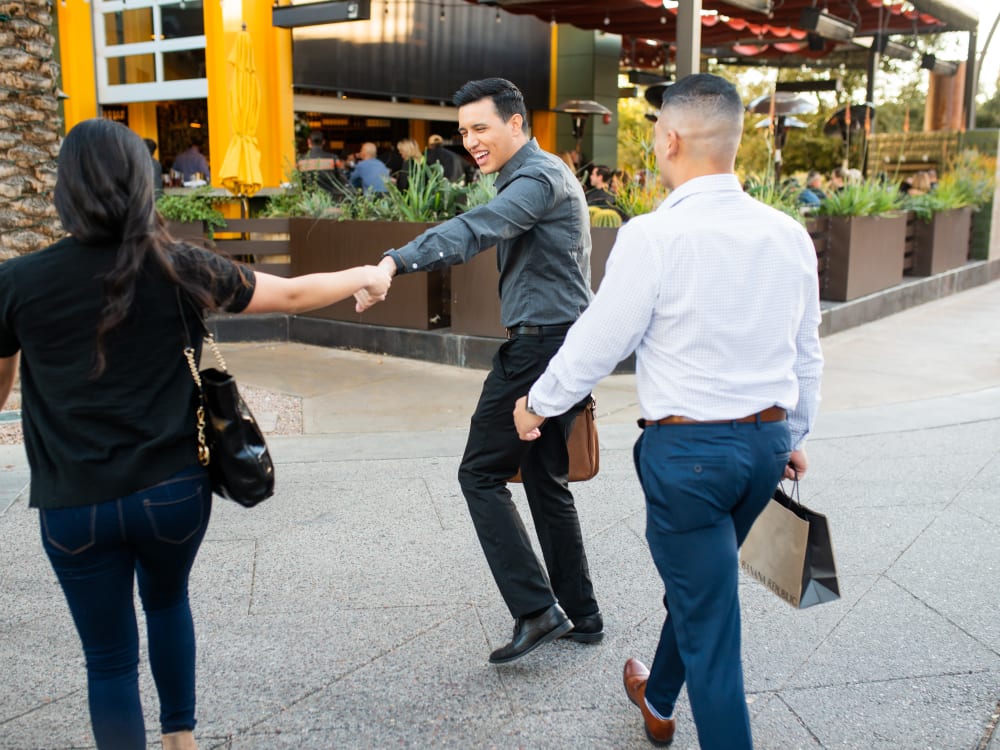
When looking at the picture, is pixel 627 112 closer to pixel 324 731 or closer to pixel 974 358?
pixel 974 358

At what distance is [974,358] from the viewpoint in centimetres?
933

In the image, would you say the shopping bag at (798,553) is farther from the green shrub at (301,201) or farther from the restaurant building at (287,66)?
the restaurant building at (287,66)

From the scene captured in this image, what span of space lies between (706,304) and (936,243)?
41.9 feet

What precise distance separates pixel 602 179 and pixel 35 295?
32.7ft

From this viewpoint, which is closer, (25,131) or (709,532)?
(709,532)

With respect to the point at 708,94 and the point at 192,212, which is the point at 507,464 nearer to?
the point at 708,94

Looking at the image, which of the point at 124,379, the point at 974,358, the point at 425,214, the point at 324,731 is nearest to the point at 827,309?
the point at 974,358

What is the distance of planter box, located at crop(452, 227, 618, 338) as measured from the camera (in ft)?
27.7

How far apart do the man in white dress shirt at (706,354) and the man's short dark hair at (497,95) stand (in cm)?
104

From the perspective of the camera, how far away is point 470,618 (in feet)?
12.6

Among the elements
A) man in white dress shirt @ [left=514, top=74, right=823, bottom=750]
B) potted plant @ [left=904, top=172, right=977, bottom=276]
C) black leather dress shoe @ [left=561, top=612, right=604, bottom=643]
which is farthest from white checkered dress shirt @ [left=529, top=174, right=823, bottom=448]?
potted plant @ [left=904, top=172, right=977, bottom=276]

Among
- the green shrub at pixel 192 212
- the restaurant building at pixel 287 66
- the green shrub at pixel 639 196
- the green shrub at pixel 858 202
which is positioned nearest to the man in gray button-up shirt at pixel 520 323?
the green shrub at pixel 639 196

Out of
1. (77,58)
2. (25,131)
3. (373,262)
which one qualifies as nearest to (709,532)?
(25,131)

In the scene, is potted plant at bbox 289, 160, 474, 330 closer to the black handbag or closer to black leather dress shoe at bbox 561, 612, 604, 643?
black leather dress shoe at bbox 561, 612, 604, 643
